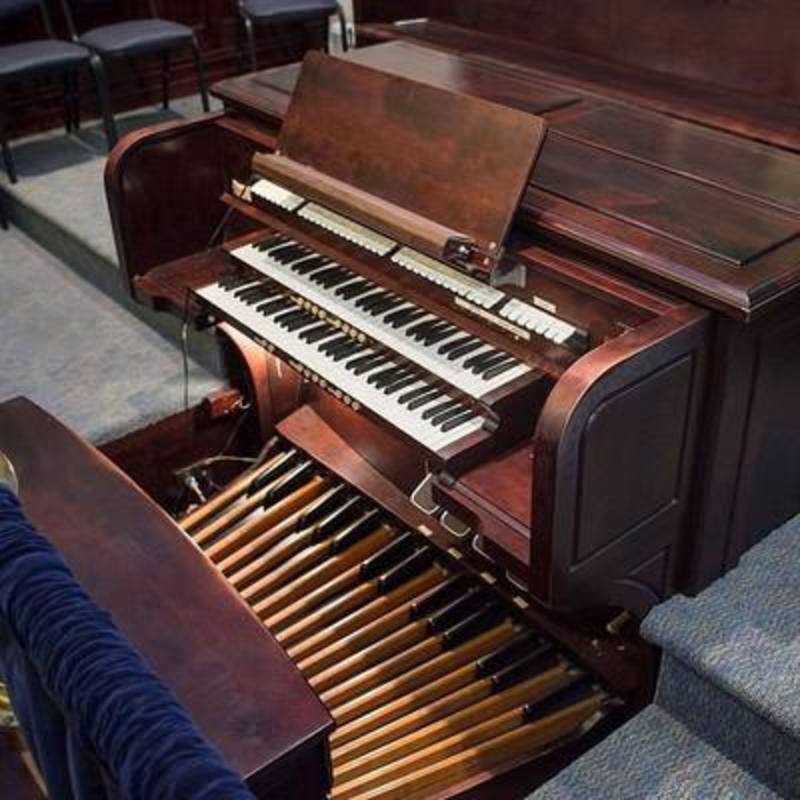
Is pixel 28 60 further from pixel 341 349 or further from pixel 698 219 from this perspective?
pixel 698 219

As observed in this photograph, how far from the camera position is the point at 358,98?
198 cm

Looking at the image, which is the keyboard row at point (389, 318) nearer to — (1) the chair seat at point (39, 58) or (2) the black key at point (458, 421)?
(2) the black key at point (458, 421)

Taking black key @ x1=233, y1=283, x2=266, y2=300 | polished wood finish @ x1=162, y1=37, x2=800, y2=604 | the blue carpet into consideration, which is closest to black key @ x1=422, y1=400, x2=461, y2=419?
polished wood finish @ x1=162, y1=37, x2=800, y2=604

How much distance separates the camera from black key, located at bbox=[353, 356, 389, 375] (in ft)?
6.17

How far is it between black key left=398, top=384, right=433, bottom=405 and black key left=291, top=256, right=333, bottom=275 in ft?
1.39

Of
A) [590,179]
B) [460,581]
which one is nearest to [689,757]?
[460,581]

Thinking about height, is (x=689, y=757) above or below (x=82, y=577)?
below

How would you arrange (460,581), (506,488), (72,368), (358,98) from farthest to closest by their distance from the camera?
(72,368) → (460,581) → (358,98) → (506,488)

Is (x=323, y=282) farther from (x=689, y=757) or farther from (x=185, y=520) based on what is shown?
(x=689, y=757)

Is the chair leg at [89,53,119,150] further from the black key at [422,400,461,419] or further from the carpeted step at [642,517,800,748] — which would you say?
the carpeted step at [642,517,800,748]

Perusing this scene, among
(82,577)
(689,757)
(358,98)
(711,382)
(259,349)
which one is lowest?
(689,757)

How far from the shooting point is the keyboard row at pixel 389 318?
1.74 m

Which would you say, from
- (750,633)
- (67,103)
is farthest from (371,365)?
(67,103)

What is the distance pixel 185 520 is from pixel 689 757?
1.18m
